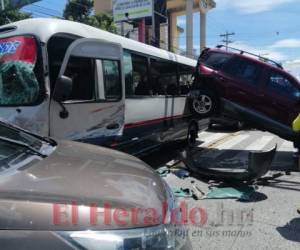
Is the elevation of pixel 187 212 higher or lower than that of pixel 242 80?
lower

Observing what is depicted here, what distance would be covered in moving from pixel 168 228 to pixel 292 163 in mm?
7469

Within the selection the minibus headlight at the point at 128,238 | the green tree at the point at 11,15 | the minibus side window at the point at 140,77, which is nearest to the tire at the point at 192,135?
the minibus side window at the point at 140,77

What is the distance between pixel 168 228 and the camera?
2.52 meters

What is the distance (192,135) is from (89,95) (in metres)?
5.87

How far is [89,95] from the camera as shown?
641 centimetres

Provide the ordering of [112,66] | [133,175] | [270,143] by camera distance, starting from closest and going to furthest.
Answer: [133,175] < [112,66] < [270,143]

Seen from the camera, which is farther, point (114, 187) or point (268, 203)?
point (268, 203)

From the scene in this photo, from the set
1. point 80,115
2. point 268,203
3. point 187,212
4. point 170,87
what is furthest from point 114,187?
point 170,87

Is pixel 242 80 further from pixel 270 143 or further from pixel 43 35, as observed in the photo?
pixel 43 35

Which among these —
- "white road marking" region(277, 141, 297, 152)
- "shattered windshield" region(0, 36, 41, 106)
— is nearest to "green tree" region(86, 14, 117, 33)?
"white road marking" region(277, 141, 297, 152)

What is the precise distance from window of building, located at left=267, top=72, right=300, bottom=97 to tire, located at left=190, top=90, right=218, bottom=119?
1.35m

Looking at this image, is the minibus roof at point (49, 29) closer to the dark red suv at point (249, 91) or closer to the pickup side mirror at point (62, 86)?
the pickup side mirror at point (62, 86)

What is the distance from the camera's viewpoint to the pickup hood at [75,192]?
6.78 ft

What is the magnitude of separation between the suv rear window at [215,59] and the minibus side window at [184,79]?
31.9 inches
